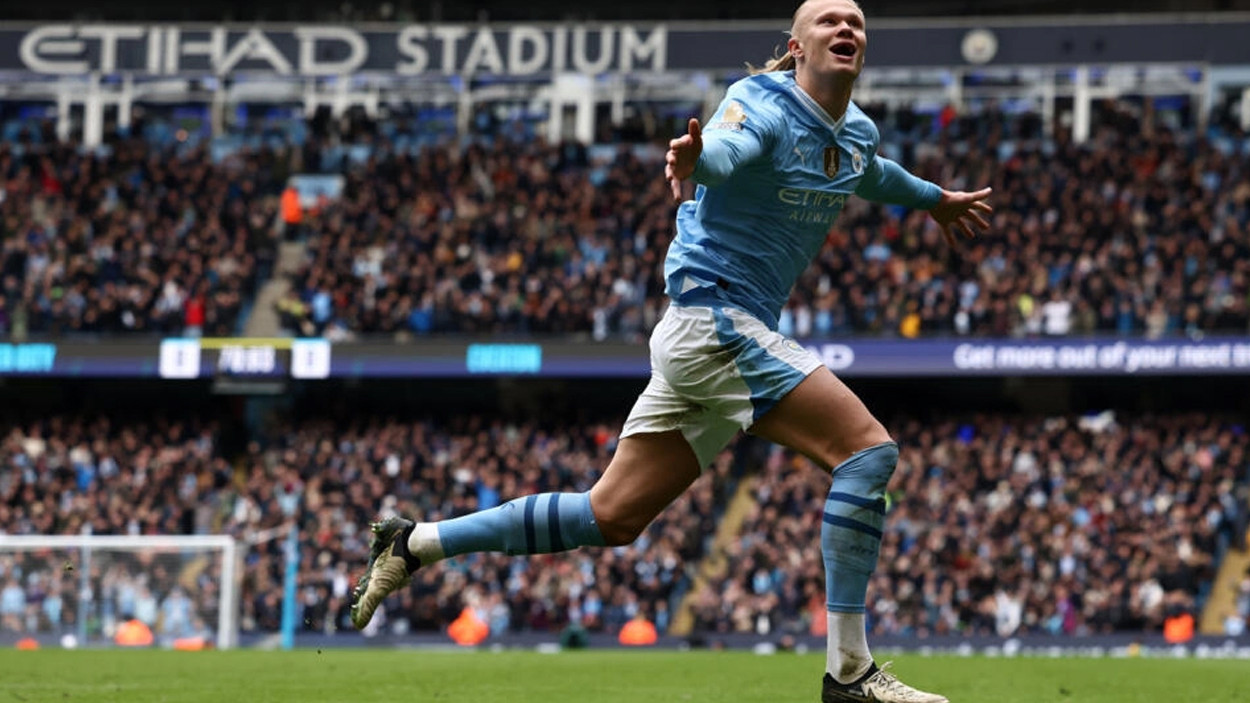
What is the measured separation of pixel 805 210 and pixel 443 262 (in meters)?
25.5

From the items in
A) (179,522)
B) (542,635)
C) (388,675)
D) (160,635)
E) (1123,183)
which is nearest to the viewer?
(388,675)

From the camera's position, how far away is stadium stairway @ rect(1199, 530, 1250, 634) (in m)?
25.6

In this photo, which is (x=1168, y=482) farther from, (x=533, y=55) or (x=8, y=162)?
(x=8, y=162)

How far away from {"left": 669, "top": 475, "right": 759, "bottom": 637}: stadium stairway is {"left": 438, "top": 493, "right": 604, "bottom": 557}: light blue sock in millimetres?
19453

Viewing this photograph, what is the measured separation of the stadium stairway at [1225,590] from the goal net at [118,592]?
14419 mm

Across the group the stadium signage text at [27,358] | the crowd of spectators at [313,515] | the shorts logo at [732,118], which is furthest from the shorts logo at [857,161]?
the stadium signage text at [27,358]

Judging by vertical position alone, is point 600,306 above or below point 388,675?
above

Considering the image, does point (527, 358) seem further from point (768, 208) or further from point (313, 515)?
point (768, 208)

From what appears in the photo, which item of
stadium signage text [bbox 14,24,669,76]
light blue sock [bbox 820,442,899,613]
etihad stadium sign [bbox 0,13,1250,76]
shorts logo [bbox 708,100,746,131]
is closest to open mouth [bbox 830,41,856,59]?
shorts logo [bbox 708,100,746,131]

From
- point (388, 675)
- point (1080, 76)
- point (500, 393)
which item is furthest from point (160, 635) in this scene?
point (1080, 76)

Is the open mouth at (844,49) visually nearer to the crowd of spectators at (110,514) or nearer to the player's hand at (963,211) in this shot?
the player's hand at (963,211)

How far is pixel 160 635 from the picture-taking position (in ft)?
77.5

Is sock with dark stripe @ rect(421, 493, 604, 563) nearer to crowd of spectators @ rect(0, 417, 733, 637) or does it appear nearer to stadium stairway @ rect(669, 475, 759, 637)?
crowd of spectators @ rect(0, 417, 733, 637)

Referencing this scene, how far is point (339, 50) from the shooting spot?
33500mm
